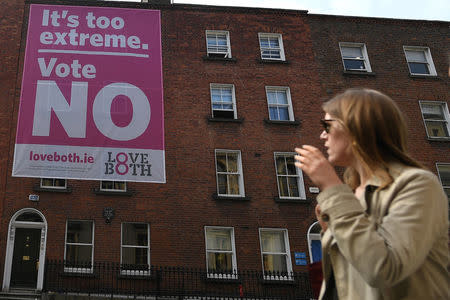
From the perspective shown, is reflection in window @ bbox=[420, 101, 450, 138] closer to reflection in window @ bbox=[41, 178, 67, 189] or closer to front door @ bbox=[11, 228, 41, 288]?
reflection in window @ bbox=[41, 178, 67, 189]

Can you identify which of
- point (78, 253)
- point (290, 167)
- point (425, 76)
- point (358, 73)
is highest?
point (358, 73)

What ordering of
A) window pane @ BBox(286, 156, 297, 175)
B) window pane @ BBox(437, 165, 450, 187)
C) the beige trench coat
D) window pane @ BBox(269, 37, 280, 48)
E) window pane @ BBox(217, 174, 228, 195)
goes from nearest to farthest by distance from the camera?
the beige trench coat, window pane @ BBox(217, 174, 228, 195), window pane @ BBox(286, 156, 297, 175), window pane @ BBox(437, 165, 450, 187), window pane @ BBox(269, 37, 280, 48)

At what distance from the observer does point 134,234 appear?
1948cm

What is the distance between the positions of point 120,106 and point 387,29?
1406 cm

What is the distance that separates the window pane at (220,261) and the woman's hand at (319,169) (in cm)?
1777

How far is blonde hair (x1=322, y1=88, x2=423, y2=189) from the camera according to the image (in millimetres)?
2008

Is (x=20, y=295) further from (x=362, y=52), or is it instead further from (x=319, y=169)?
(x=362, y=52)

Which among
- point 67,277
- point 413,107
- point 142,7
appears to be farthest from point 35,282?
point 413,107

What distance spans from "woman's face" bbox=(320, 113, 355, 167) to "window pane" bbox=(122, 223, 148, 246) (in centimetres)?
1794

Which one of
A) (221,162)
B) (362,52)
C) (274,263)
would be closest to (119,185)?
(221,162)

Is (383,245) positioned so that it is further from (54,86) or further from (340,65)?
(340,65)

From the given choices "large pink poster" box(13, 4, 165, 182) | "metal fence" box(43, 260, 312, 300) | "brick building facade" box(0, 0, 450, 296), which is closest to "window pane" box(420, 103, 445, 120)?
"brick building facade" box(0, 0, 450, 296)

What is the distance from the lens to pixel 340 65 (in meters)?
24.1

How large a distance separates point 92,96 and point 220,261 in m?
7.87
